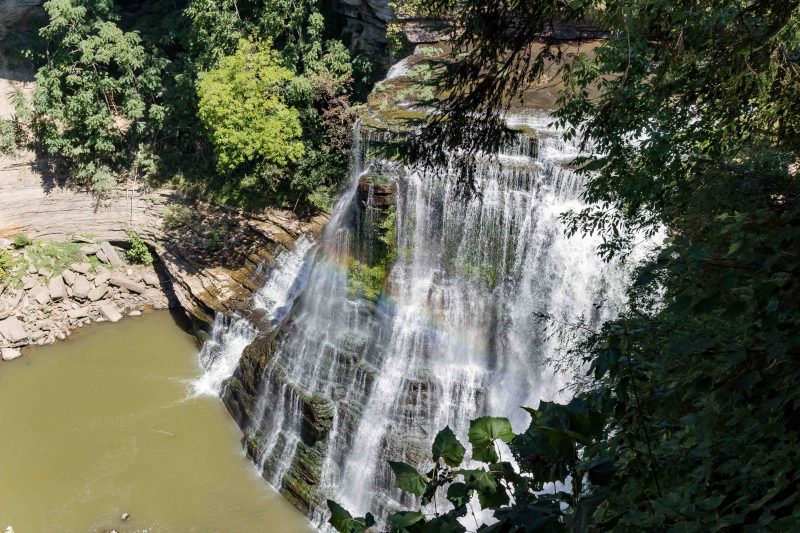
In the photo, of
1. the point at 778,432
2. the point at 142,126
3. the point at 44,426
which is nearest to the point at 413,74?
the point at 142,126

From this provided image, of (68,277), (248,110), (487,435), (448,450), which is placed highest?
(248,110)

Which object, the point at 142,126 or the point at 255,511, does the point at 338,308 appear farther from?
the point at 142,126

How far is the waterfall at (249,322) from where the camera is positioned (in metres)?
15.0

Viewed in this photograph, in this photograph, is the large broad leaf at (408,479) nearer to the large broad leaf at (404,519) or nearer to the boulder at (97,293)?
the large broad leaf at (404,519)

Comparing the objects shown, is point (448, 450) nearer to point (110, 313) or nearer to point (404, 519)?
point (404, 519)

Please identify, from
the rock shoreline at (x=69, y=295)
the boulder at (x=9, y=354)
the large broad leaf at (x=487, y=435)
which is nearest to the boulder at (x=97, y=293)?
the rock shoreline at (x=69, y=295)

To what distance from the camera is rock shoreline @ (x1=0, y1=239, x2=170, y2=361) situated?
1698cm

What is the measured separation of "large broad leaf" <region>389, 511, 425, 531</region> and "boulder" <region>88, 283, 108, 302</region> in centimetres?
1681

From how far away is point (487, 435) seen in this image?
9.98 feet

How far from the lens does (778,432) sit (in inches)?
115

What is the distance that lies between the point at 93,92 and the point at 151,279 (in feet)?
16.5

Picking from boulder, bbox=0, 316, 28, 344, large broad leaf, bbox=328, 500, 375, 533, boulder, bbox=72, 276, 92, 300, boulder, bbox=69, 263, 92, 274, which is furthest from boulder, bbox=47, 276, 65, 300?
large broad leaf, bbox=328, 500, 375, 533

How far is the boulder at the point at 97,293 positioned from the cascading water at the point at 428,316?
8005 mm

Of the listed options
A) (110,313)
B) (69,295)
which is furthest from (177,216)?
(69,295)
